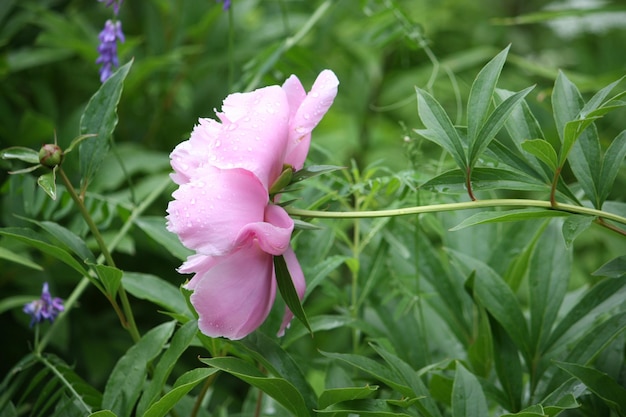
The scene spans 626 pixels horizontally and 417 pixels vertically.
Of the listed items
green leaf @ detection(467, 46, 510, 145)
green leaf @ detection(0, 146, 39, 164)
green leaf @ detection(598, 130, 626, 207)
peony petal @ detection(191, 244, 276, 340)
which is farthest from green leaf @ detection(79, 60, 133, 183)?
green leaf @ detection(598, 130, 626, 207)

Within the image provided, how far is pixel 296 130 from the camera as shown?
0.50 m

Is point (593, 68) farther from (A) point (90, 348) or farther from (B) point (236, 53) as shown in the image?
(A) point (90, 348)

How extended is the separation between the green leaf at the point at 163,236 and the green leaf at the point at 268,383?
0.17 m

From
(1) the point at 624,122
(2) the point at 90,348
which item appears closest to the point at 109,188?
(2) the point at 90,348

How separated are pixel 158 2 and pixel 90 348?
1.89 ft

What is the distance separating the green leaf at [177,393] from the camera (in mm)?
481

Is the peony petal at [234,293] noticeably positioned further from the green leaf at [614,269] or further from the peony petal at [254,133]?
the green leaf at [614,269]

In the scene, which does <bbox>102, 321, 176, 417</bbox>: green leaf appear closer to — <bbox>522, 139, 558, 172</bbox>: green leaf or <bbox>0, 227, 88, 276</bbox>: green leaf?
<bbox>0, 227, 88, 276</bbox>: green leaf

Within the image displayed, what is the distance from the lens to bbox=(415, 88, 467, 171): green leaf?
1.68ft

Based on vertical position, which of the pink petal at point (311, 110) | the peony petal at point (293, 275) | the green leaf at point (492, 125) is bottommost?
the peony petal at point (293, 275)

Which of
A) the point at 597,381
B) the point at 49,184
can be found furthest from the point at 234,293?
the point at 597,381

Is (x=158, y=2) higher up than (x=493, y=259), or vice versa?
(x=158, y=2)

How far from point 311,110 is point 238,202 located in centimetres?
8

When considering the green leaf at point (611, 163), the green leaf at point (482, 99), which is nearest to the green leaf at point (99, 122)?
the green leaf at point (482, 99)
